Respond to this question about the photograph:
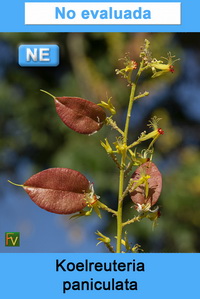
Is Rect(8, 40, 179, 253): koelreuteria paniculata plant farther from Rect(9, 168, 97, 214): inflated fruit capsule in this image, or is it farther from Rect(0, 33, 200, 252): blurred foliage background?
Rect(0, 33, 200, 252): blurred foliage background

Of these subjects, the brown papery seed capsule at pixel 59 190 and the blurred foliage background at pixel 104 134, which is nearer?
the brown papery seed capsule at pixel 59 190

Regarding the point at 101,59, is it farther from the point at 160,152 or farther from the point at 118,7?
the point at 118,7

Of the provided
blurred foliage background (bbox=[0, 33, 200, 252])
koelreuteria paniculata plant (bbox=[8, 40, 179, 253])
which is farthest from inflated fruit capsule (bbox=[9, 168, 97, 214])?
blurred foliage background (bbox=[0, 33, 200, 252])

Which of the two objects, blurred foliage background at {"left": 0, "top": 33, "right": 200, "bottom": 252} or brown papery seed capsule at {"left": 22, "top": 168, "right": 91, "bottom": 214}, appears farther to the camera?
blurred foliage background at {"left": 0, "top": 33, "right": 200, "bottom": 252}

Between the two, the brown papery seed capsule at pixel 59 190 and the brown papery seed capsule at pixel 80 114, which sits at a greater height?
the brown papery seed capsule at pixel 80 114

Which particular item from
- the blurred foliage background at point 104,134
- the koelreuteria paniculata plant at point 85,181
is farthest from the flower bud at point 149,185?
the blurred foliage background at point 104,134

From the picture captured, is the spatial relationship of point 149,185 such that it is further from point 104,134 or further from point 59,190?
point 104,134

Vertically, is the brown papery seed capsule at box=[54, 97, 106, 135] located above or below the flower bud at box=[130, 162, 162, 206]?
above

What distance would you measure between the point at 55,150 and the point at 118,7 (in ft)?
4.04

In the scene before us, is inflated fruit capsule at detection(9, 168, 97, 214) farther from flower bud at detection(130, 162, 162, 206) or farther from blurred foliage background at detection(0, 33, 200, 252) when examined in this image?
blurred foliage background at detection(0, 33, 200, 252)

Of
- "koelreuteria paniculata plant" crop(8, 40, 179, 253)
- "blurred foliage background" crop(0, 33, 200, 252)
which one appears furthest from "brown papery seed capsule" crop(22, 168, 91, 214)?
"blurred foliage background" crop(0, 33, 200, 252)

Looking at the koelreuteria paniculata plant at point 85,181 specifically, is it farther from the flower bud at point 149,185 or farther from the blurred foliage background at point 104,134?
the blurred foliage background at point 104,134

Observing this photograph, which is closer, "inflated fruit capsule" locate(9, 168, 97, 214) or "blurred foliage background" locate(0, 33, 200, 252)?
"inflated fruit capsule" locate(9, 168, 97, 214)
